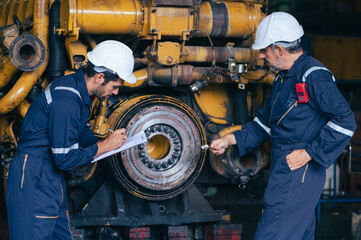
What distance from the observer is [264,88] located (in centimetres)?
502

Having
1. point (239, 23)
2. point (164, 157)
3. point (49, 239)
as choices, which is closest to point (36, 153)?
point (49, 239)

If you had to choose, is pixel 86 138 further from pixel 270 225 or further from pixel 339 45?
pixel 339 45

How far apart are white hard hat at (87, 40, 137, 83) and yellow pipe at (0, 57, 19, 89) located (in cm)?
109

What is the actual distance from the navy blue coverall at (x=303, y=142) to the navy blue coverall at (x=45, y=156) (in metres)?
1.19

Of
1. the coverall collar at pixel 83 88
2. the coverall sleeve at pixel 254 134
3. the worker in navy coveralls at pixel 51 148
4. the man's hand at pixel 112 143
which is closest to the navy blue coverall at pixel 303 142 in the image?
the coverall sleeve at pixel 254 134

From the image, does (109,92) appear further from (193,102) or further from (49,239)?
(193,102)

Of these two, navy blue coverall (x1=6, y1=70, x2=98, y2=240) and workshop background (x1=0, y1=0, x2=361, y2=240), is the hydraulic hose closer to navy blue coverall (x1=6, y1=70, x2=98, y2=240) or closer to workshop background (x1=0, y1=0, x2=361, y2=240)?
workshop background (x1=0, y1=0, x2=361, y2=240)

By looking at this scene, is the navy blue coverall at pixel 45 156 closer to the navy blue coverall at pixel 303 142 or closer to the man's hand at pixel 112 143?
the man's hand at pixel 112 143

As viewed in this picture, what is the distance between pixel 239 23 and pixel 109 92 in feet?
5.48

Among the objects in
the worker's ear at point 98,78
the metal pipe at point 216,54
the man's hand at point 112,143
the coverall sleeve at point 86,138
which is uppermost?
the worker's ear at point 98,78

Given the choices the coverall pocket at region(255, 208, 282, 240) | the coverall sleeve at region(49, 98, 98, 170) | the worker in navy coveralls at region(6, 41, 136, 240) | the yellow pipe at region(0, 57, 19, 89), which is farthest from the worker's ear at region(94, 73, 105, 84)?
the coverall pocket at region(255, 208, 282, 240)

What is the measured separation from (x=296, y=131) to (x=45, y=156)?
155 cm

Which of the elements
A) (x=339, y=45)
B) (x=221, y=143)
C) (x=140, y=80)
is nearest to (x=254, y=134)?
(x=221, y=143)

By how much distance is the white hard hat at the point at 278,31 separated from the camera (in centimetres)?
358
